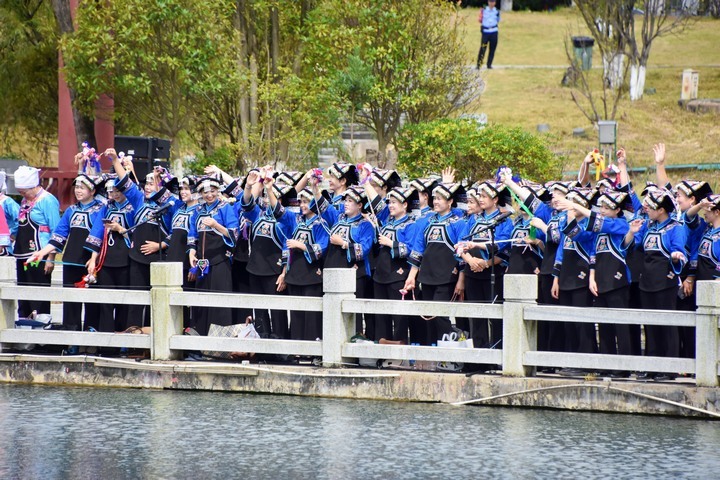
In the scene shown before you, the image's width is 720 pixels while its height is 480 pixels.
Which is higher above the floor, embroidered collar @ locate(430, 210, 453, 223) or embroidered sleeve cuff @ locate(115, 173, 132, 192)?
embroidered sleeve cuff @ locate(115, 173, 132, 192)

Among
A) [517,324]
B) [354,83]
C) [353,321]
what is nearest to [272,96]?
[354,83]

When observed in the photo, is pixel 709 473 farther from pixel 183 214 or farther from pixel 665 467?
pixel 183 214

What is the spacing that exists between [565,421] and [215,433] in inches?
120

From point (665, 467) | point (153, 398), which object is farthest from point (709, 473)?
point (153, 398)

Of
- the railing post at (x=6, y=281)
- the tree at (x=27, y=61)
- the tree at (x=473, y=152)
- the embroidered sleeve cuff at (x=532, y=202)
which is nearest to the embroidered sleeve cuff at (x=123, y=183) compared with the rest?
the railing post at (x=6, y=281)

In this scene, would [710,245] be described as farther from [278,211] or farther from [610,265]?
[278,211]

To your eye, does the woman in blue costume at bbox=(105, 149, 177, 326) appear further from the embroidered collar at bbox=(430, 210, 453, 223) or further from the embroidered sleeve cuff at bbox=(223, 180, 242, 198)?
the embroidered collar at bbox=(430, 210, 453, 223)

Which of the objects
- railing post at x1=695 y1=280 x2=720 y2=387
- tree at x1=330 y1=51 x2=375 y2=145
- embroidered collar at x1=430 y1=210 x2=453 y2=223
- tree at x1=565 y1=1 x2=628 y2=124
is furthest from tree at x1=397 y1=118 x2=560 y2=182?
tree at x1=565 y1=1 x2=628 y2=124

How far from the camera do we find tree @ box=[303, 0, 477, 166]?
24016 mm

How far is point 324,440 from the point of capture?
10016 millimetres

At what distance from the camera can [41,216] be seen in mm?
14078

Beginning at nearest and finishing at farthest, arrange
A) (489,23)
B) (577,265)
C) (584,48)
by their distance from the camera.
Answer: (577,265) → (489,23) → (584,48)

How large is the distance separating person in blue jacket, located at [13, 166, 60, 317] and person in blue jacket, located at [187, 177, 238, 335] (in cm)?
177

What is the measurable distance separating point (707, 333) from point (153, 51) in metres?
14.7
